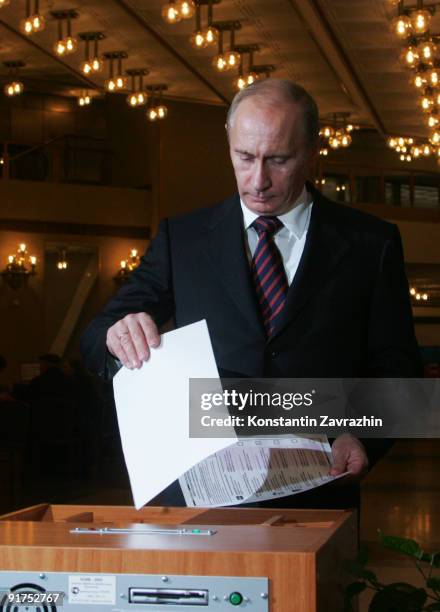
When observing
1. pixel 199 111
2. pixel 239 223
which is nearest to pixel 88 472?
pixel 199 111

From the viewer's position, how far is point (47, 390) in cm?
1116

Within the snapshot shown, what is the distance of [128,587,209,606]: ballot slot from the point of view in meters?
1.04

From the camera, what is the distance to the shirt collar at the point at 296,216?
1.88 meters

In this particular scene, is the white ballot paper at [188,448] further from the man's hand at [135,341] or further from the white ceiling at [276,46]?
the white ceiling at [276,46]

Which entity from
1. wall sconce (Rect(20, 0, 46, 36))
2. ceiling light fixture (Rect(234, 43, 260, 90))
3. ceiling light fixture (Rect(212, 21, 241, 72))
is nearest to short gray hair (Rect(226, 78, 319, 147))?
wall sconce (Rect(20, 0, 46, 36))

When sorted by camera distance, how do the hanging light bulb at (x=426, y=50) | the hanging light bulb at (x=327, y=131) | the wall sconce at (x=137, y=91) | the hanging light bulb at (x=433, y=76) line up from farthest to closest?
the hanging light bulb at (x=327, y=131) → the wall sconce at (x=137, y=91) → the hanging light bulb at (x=433, y=76) → the hanging light bulb at (x=426, y=50)

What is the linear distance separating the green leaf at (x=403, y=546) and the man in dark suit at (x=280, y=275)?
0.49 metres

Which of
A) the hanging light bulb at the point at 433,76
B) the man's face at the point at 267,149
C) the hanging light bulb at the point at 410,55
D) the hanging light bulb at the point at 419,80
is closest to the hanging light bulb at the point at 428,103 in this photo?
the hanging light bulb at the point at 419,80

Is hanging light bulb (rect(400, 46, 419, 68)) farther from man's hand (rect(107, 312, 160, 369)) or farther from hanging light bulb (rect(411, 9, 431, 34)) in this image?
man's hand (rect(107, 312, 160, 369))

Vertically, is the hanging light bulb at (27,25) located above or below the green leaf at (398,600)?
above

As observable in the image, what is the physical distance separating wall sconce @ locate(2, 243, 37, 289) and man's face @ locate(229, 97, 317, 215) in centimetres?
1596

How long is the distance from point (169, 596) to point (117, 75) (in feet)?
40.2

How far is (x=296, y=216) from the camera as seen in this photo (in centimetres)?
189

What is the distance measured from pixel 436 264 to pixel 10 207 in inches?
355
